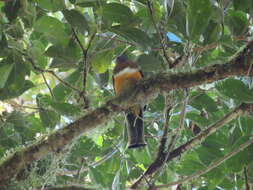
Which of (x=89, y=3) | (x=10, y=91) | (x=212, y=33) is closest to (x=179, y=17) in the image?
(x=212, y=33)

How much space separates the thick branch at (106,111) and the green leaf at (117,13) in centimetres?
42

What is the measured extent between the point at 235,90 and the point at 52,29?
1172 millimetres

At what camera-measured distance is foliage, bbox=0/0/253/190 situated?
7.84ft

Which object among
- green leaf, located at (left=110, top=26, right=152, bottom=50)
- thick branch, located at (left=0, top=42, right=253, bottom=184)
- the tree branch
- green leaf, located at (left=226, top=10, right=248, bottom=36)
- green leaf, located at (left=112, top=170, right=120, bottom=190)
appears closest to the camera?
thick branch, located at (left=0, top=42, right=253, bottom=184)

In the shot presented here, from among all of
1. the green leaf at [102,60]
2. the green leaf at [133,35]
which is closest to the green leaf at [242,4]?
the green leaf at [133,35]

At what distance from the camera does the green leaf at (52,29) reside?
2.52 meters

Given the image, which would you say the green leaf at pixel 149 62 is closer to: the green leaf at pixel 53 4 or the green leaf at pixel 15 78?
the green leaf at pixel 53 4

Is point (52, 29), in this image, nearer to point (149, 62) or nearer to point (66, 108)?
point (66, 108)

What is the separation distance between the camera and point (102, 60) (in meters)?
2.80

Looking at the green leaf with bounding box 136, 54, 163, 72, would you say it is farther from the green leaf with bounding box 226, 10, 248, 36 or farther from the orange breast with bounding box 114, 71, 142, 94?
the green leaf with bounding box 226, 10, 248, 36

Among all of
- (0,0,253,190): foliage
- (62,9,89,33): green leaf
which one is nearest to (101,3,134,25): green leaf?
(0,0,253,190): foliage

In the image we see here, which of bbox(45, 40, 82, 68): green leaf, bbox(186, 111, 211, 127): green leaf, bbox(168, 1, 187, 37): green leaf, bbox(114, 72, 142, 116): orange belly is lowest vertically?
bbox(186, 111, 211, 127): green leaf

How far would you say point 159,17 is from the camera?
255 cm

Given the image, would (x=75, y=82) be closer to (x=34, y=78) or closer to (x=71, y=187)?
(x=71, y=187)
